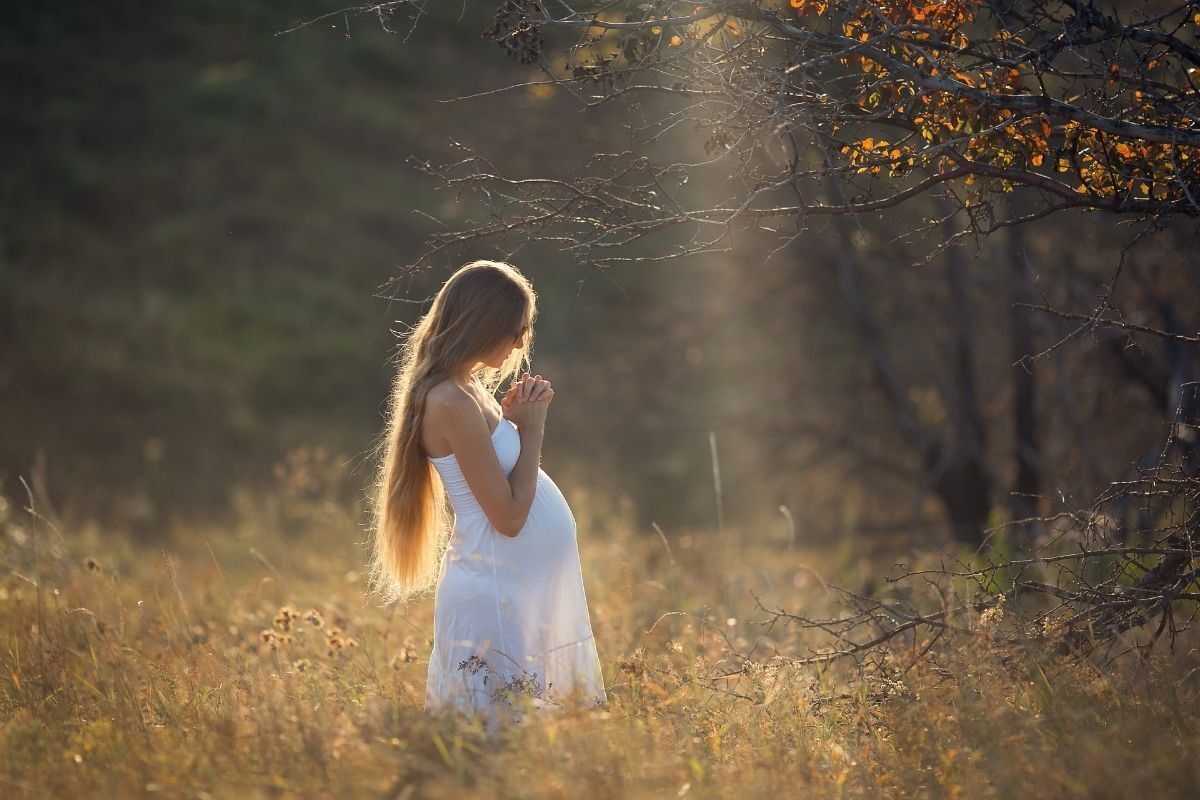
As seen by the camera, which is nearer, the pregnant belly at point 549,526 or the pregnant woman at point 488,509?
the pregnant woman at point 488,509

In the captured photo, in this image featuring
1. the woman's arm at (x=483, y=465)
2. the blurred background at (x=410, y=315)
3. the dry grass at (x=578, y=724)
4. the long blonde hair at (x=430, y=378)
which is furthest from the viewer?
the blurred background at (x=410, y=315)

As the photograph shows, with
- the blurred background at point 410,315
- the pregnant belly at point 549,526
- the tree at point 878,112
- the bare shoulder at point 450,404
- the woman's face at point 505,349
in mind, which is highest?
the tree at point 878,112

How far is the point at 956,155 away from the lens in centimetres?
371

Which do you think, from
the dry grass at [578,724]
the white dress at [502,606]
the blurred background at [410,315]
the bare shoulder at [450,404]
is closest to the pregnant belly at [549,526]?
the white dress at [502,606]

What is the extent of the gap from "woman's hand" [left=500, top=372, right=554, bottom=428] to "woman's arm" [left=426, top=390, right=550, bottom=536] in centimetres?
12

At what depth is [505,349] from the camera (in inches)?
142

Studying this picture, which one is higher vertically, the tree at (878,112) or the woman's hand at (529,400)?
the tree at (878,112)

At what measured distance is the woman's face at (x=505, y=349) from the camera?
360 centimetres

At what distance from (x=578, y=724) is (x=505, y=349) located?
1.20 meters

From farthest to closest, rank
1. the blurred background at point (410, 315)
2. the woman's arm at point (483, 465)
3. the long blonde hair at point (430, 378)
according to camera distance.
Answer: the blurred background at point (410, 315)
the long blonde hair at point (430, 378)
the woman's arm at point (483, 465)

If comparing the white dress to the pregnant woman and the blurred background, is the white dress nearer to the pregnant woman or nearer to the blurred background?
the pregnant woman

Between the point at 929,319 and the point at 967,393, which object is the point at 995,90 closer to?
the point at 967,393

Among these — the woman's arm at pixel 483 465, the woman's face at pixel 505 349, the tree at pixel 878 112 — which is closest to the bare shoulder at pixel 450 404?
the woman's arm at pixel 483 465

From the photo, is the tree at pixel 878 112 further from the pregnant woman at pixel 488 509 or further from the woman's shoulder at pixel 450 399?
the woman's shoulder at pixel 450 399
